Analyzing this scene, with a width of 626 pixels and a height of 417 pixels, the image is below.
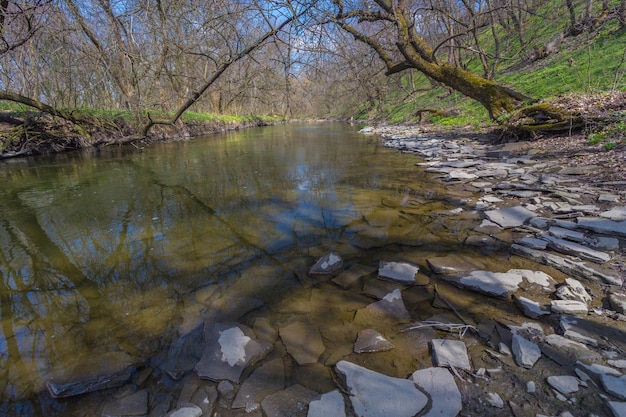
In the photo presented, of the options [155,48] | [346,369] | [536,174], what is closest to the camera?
[346,369]

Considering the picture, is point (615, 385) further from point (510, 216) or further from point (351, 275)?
point (510, 216)

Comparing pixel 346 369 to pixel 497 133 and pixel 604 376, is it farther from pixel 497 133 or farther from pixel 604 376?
pixel 497 133

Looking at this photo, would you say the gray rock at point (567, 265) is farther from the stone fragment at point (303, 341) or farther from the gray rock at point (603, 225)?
the stone fragment at point (303, 341)

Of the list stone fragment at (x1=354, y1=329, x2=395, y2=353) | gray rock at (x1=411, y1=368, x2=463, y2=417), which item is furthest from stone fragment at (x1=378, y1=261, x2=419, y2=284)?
gray rock at (x1=411, y1=368, x2=463, y2=417)

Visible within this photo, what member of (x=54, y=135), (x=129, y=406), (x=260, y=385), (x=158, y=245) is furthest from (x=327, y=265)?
(x=54, y=135)

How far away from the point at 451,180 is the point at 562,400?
435 centimetres

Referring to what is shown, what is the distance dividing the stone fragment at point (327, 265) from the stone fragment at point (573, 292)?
1589 mm

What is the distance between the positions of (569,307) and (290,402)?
177 centimetres

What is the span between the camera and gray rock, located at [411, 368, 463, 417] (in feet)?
4.40

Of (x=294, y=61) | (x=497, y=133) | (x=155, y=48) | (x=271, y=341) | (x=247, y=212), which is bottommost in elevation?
(x=271, y=341)

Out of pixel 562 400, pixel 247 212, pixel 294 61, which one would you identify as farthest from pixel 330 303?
pixel 294 61

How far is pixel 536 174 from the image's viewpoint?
184 inches

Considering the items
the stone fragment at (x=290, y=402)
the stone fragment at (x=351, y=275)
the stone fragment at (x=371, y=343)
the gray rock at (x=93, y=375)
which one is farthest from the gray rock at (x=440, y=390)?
the gray rock at (x=93, y=375)

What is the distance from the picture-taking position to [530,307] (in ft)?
6.29
